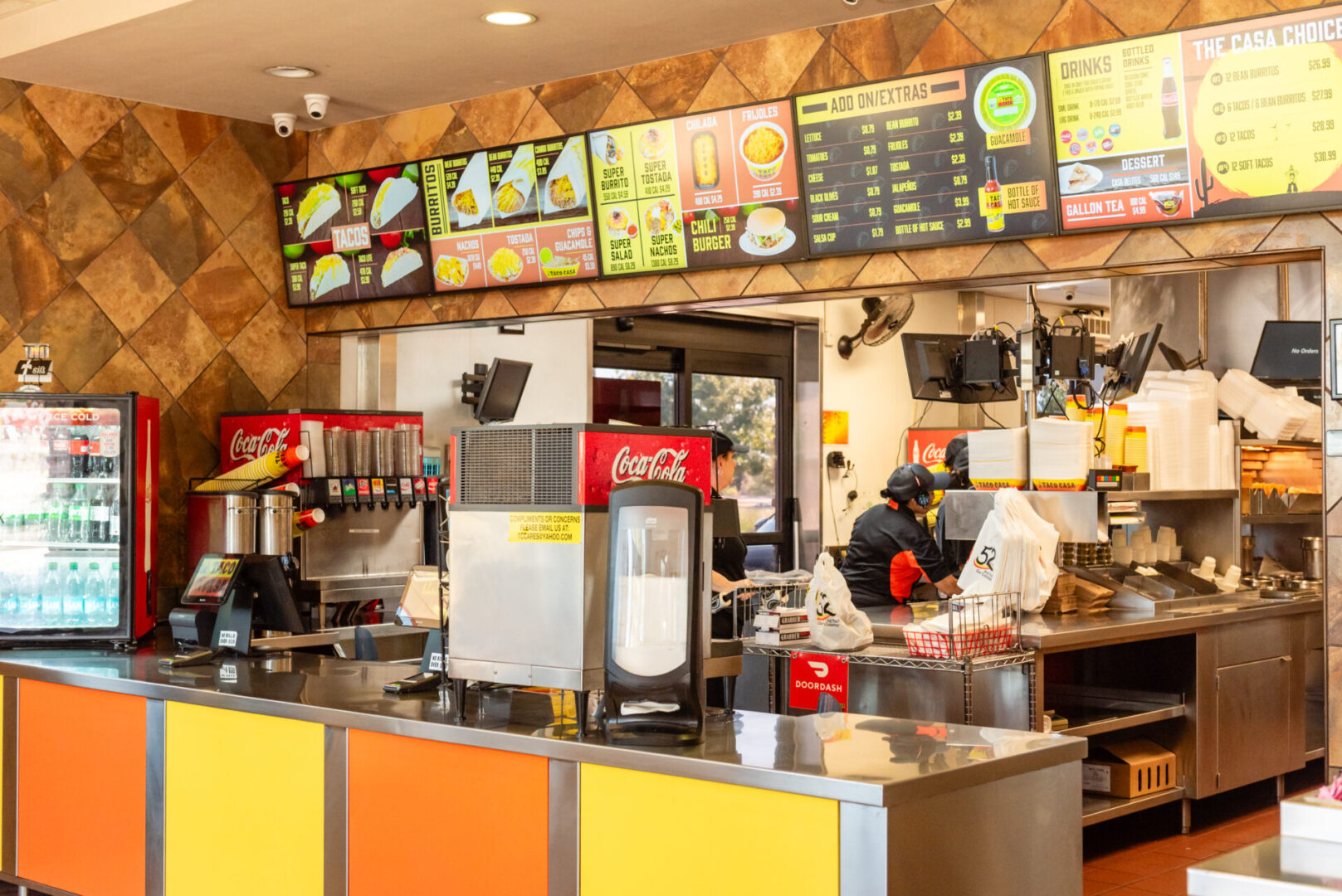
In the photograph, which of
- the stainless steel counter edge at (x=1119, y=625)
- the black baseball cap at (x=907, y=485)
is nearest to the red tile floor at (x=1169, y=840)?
the stainless steel counter edge at (x=1119, y=625)

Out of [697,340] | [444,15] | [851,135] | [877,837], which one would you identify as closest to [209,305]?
[444,15]

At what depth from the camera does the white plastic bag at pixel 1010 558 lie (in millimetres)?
4738

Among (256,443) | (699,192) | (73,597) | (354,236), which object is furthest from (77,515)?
(699,192)

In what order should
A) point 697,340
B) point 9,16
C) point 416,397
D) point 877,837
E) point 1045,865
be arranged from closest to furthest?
1. point 877,837
2. point 1045,865
3. point 9,16
4. point 416,397
5. point 697,340

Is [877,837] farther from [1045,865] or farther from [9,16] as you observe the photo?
[9,16]

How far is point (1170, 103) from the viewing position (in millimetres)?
3539

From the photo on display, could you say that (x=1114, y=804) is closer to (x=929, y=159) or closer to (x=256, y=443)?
(x=929, y=159)

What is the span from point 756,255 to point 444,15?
1.24 m

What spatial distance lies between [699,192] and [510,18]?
32.8 inches

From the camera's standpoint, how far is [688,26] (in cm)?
420

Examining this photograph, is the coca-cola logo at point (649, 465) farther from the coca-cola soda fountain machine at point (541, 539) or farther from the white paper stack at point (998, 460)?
the white paper stack at point (998, 460)

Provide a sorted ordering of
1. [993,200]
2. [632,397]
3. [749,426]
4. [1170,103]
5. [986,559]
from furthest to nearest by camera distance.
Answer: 1. [749,426]
2. [632,397]
3. [986,559]
4. [993,200]
5. [1170,103]

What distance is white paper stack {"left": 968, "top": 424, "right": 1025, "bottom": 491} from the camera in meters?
5.30

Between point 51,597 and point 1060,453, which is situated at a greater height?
point 1060,453
